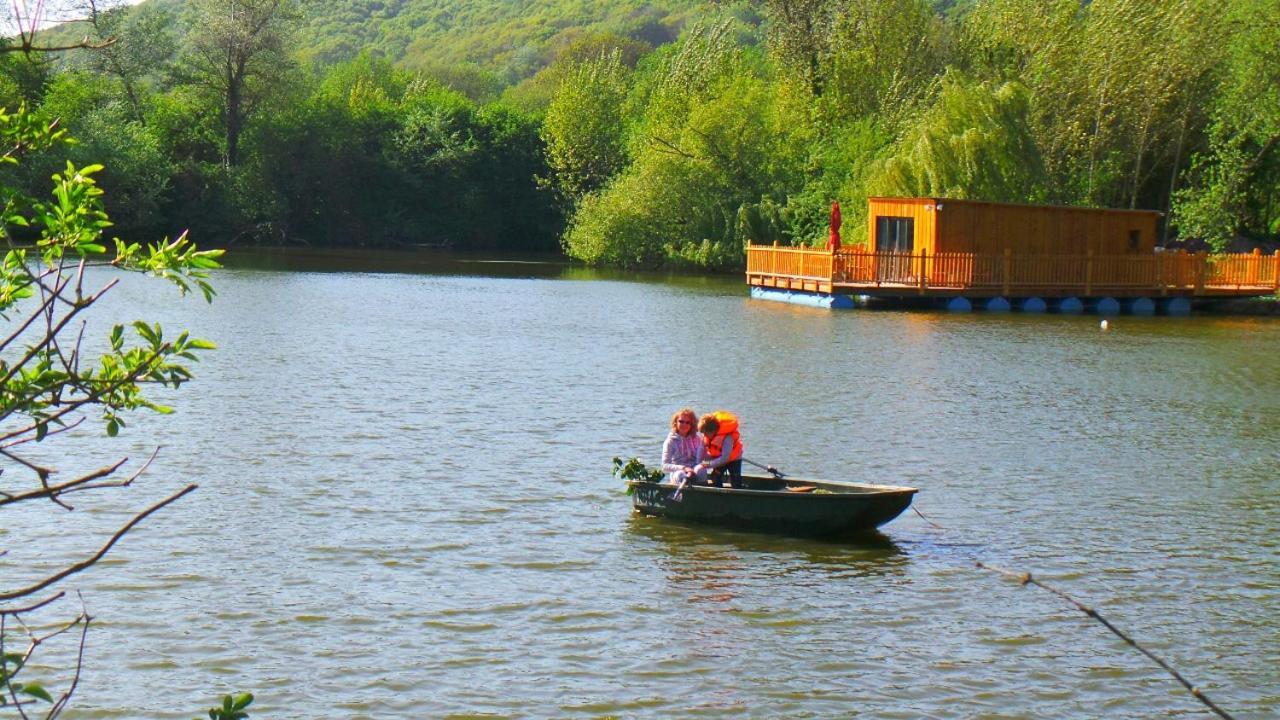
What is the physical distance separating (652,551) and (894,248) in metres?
31.7

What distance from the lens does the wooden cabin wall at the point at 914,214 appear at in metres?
43.5

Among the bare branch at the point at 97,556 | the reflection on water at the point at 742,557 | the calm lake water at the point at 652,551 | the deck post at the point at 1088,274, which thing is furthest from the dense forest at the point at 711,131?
the bare branch at the point at 97,556

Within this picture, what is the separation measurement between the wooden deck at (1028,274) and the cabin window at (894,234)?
0.94m

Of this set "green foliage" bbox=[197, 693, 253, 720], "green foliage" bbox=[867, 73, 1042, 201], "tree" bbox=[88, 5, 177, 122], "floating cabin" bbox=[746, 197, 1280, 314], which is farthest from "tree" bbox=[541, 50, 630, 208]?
"green foliage" bbox=[197, 693, 253, 720]

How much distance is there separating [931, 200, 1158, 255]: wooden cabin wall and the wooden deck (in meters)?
0.60

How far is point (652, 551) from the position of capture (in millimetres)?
14508

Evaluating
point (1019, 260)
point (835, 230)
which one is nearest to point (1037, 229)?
point (1019, 260)

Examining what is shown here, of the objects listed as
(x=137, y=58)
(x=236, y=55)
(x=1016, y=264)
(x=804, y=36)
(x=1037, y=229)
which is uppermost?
(x=137, y=58)

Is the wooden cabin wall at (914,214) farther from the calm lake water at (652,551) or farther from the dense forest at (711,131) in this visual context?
the calm lake water at (652,551)

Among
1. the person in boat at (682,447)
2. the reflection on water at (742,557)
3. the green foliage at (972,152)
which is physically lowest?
the reflection on water at (742,557)

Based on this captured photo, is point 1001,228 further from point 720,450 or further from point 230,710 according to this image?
point 230,710

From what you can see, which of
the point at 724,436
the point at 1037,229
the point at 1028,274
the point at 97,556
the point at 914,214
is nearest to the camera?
the point at 97,556

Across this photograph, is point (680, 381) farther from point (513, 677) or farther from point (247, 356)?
point (513, 677)

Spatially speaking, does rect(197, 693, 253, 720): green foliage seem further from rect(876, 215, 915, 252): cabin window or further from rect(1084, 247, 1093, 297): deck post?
rect(1084, 247, 1093, 297): deck post
